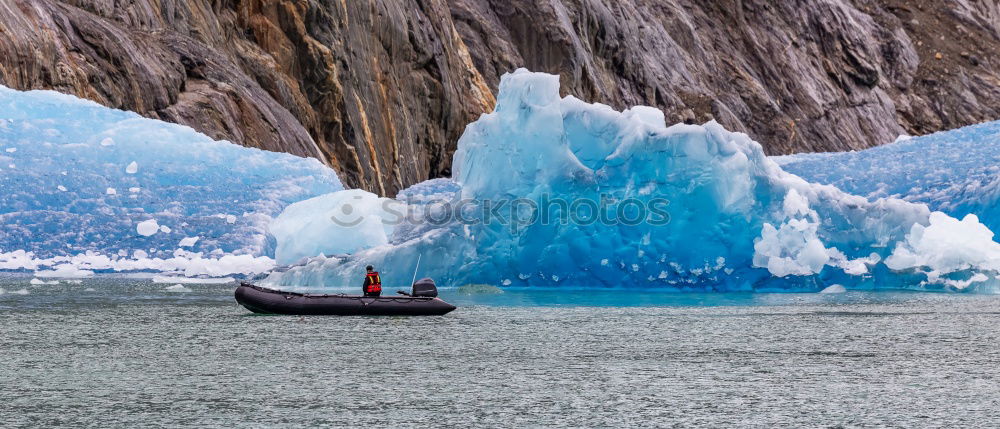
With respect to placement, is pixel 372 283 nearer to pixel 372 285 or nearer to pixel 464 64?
pixel 372 285

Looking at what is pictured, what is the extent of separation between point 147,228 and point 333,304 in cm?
1200

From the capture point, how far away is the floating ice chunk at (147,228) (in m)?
32.5

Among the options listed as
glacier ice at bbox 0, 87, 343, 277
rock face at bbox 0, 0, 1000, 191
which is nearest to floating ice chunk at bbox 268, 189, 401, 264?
glacier ice at bbox 0, 87, 343, 277

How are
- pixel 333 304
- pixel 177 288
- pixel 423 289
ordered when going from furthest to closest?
pixel 177 288 → pixel 423 289 → pixel 333 304

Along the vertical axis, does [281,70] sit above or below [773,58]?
below

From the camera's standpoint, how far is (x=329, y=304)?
22.0 metres

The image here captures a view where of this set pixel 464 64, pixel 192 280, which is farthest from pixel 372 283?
pixel 464 64

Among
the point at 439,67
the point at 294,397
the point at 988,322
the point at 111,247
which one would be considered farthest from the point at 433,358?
the point at 439,67

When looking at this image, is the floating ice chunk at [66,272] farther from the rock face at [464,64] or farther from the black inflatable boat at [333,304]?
the black inflatable boat at [333,304]

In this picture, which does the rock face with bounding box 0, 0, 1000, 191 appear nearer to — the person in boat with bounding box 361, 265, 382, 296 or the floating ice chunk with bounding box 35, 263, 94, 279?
the floating ice chunk with bounding box 35, 263, 94, 279

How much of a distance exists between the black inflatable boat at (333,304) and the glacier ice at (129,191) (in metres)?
9.51

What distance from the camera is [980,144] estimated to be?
1400 inches

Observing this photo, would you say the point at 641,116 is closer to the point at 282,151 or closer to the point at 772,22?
the point at 282,151

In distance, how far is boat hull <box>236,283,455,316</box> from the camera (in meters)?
22.0
